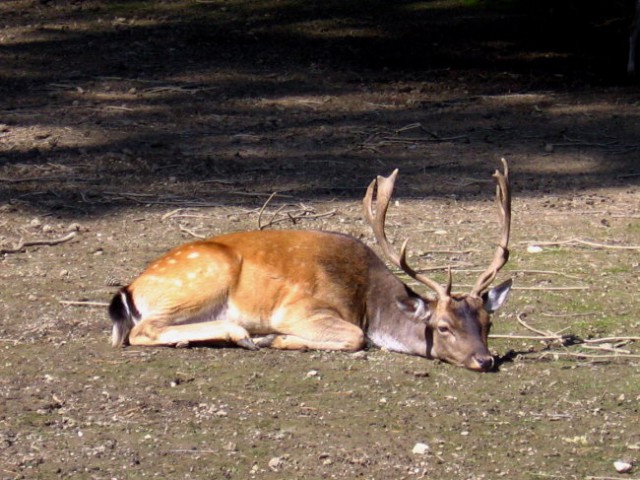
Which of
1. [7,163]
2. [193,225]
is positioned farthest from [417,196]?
[7,163]

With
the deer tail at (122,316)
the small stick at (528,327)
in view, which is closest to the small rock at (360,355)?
the small stick at (528,327)

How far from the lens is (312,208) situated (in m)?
10.1

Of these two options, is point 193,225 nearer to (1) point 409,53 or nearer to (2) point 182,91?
(2) point 182,91

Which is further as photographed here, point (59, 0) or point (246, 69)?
point (59, 0)

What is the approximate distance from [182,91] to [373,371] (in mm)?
7603

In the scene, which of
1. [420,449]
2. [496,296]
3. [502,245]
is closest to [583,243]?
[502,245]

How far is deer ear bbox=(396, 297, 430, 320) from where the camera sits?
6.91 metres

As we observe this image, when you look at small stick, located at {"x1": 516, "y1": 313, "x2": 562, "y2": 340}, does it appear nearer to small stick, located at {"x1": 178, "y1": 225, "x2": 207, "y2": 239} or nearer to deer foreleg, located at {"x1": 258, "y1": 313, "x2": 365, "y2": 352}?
deer foreleg, located at {"x1": 258, "y1": 313, "x2": 365, "y2": 352}

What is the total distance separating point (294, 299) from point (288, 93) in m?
6.92

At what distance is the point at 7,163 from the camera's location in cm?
1114

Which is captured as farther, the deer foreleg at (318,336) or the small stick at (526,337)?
the small stick at (526,337)

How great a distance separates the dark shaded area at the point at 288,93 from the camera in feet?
36.6

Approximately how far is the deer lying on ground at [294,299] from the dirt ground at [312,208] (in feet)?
0.45

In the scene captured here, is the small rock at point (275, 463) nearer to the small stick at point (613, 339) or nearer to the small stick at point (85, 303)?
the small stick at point (613, 339)
